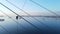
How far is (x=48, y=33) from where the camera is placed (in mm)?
8227

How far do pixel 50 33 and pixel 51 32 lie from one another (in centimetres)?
12

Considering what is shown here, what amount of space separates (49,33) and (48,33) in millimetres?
177

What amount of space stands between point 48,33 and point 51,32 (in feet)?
0.66

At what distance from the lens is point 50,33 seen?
834 cm

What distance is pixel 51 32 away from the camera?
8.25 m

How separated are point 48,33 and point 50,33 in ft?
0.59

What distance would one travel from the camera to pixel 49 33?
8055 mm
